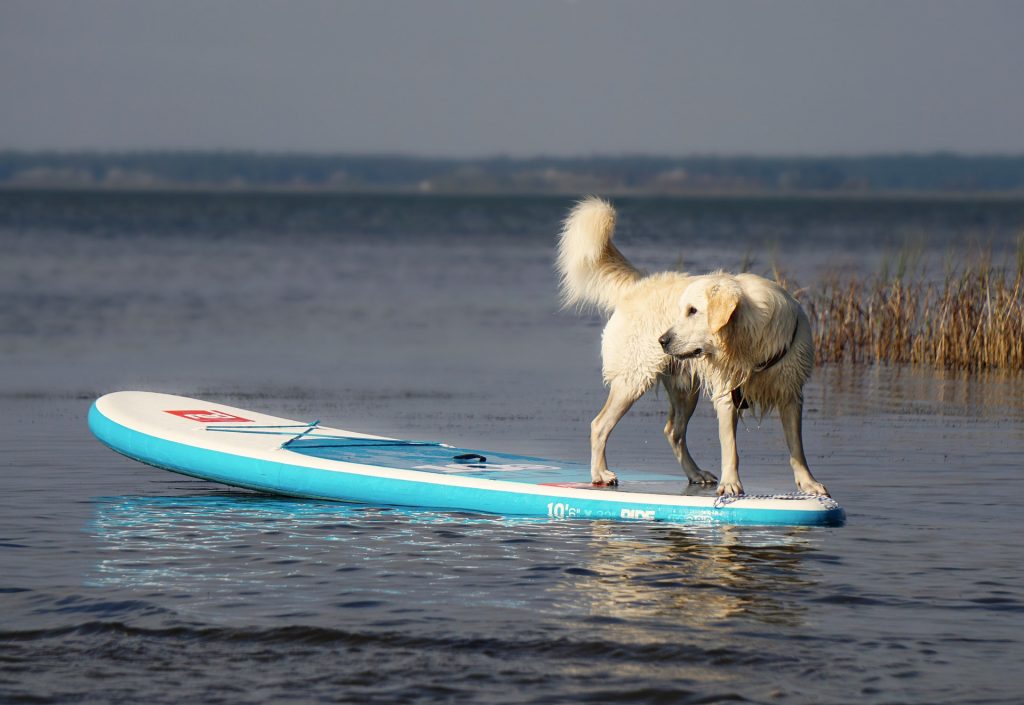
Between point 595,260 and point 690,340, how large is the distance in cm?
107

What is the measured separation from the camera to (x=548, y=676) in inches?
220

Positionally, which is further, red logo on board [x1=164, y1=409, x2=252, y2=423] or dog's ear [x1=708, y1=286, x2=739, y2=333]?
red logo on board [x1=164, y1=409, x2=252, y2=423]

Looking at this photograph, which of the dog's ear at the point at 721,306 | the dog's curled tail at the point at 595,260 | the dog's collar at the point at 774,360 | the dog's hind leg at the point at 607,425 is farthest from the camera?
the dog's curled tail at the point at 595,260

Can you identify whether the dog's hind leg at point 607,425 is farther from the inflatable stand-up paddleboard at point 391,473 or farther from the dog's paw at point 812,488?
the dog's paw at point 812,488

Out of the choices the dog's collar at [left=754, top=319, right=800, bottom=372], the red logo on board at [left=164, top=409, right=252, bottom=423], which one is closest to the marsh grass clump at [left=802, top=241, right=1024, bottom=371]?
the dog's collar at [left=754, top=319, right=800, bottom=372]

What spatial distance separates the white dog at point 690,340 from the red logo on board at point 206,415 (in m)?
2.85

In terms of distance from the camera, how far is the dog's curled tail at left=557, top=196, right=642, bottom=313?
29.0 feet

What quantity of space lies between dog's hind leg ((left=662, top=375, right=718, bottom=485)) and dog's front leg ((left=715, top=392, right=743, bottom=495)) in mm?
542

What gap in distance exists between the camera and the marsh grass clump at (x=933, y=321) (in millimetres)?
15227

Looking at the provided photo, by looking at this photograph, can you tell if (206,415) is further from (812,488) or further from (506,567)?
(812,488)

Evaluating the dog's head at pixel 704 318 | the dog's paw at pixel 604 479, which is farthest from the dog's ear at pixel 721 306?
the dog's paw at pixel 604 479

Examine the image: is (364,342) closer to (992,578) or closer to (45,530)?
(45,530)

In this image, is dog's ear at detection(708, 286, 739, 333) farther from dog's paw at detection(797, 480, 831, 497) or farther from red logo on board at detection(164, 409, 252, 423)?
red logo on board at detection(164, 409, 252, 423)

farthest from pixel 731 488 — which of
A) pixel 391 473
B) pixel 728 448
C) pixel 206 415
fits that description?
pixel 206 415
